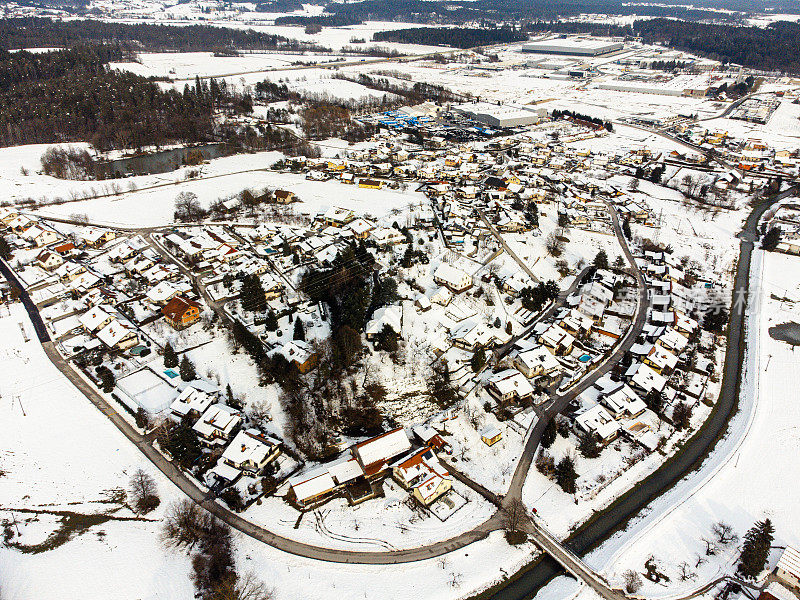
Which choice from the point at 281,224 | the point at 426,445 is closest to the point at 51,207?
the point at 281,224

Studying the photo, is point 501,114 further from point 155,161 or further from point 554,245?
point 155,161

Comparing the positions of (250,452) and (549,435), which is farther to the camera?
(549,435)

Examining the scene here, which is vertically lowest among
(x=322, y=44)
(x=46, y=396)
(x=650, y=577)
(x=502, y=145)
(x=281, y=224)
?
(x=650, y=577)

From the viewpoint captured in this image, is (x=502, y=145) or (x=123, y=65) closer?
(x=502, y=145)

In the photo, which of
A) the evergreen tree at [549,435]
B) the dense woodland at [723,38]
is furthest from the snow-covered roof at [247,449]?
the dense woodland at [723,38]

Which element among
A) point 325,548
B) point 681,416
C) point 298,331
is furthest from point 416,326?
point 681,416

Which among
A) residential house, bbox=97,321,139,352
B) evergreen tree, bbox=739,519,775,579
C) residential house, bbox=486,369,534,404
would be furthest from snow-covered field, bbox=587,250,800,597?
residential house, bbox=97,321,139,352

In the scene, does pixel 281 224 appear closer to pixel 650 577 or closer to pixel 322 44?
pixel 650 577
